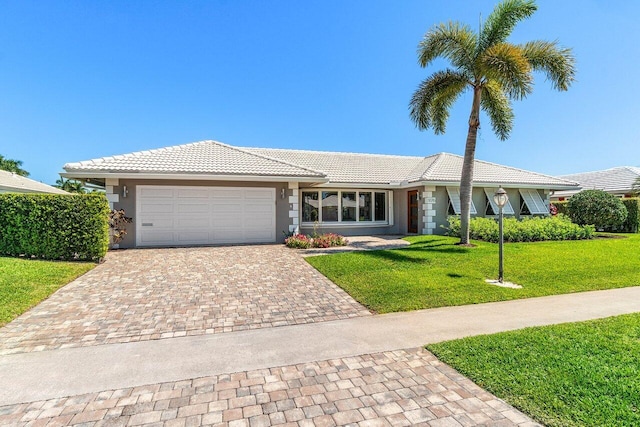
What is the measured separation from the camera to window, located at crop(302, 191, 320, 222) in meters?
17.8

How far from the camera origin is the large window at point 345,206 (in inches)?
703

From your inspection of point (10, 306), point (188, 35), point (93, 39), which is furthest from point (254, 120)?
point (10, 306)

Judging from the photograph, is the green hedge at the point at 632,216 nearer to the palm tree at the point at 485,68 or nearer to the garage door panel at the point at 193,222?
the palm tree at the point at 485,68

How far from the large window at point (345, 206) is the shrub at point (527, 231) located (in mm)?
4458

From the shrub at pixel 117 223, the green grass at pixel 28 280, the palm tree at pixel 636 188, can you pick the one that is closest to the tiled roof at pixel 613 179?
the palm tree at pixel 636 188

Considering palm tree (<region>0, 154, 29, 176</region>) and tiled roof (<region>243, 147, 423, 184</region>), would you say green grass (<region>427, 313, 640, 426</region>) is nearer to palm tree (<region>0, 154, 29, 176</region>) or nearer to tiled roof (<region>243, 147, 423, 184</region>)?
tiled roof (<region>243, 147, 423, 184</region>)

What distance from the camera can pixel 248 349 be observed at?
438 cm

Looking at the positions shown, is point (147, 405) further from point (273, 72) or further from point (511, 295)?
point (273, 72)

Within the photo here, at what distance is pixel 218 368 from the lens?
12.6 ft

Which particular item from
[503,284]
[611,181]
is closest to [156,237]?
[503,284]

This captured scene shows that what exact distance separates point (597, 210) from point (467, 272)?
14.8 meters

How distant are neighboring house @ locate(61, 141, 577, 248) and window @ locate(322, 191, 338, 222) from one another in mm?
58

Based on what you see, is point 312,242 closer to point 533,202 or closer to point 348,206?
A: point 348,206

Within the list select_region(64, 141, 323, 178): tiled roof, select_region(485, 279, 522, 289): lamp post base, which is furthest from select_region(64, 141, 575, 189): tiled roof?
select_region(485, 279, 522, 289): lamp post base
